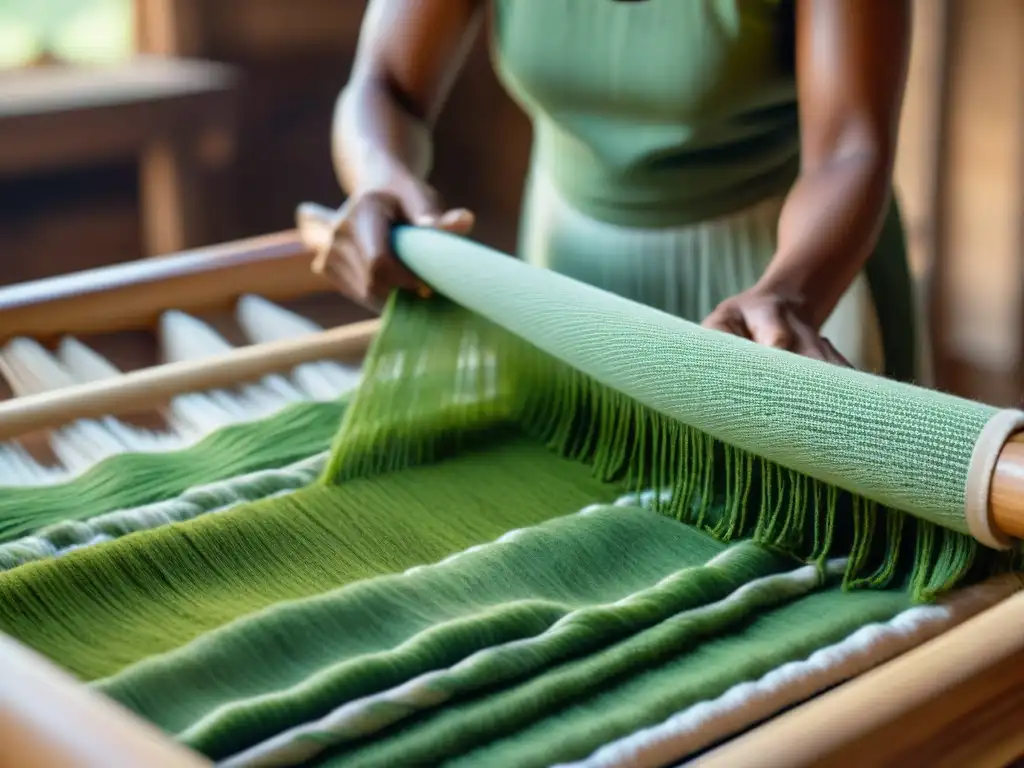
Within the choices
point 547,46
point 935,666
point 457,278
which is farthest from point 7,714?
point 547,46

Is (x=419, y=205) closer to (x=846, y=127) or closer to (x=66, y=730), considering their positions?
(x=846, y=127)

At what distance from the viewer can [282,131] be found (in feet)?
8.95

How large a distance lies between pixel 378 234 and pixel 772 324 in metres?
0.28

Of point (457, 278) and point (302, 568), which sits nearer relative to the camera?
point (302, 568)

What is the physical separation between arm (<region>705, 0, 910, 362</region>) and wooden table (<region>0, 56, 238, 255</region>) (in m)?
1.65

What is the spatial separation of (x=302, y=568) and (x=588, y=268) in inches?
17.8

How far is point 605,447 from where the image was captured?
2.62 feet

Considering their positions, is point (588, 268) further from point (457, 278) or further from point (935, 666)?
point (935, 666)

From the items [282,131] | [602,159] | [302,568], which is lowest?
[282,131]

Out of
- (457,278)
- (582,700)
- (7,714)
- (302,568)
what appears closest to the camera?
(7,714)

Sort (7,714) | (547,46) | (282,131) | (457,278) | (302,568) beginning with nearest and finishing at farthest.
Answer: (7,714) → (302,568) → (457,278) → (547,46) → (282,131)

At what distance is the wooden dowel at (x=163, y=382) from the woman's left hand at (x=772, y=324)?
0.35 m

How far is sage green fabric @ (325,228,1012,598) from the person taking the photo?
594mm

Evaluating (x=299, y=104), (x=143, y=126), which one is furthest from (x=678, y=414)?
(x=299, y=104)
